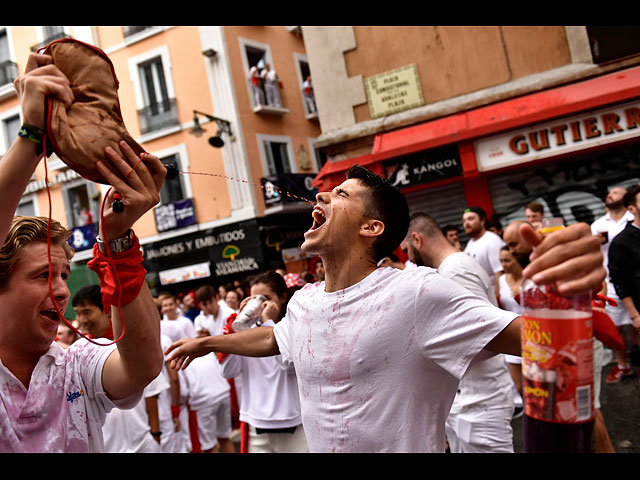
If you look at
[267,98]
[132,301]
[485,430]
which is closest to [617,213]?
[485,430]

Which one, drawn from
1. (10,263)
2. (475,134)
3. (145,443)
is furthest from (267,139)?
(10,263)

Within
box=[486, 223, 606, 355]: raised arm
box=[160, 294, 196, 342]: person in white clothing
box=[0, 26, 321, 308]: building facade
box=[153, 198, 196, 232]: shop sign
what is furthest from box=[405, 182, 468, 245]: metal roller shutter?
box=[153, 198, 196, 232]: shop sign

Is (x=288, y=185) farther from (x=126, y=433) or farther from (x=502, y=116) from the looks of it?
(x=126, y=433)

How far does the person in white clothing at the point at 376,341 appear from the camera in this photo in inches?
70.0

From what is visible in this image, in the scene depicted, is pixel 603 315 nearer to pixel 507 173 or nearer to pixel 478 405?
pixel 478 405

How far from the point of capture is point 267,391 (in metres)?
3.98

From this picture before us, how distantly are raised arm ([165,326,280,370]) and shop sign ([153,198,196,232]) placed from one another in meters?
14.3

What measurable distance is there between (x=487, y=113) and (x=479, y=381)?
20.1 feet

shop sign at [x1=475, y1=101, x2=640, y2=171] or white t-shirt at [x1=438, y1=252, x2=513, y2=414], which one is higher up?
shop sign at [x1=475, y1=101, x2=640, y2=171]

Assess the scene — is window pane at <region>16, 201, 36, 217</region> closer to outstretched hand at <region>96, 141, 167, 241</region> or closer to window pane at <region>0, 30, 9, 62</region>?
window pane at <region>0, 30, 9, 62</region>

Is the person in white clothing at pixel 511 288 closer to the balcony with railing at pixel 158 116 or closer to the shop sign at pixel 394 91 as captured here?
the shop sign at pixel 394 91

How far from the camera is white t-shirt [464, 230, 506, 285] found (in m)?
5.76

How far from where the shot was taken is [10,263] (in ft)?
5.44
